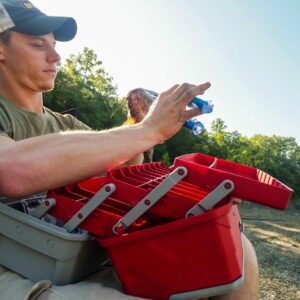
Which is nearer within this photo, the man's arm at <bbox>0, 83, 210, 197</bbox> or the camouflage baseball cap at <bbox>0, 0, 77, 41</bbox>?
the man's arm at <bbox>0, 83, 210, 197</bbox>

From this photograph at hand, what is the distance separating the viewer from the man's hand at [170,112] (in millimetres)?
1379

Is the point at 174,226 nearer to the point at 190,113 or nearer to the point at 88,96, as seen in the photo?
→ the point at 190,113

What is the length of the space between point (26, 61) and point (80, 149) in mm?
1093

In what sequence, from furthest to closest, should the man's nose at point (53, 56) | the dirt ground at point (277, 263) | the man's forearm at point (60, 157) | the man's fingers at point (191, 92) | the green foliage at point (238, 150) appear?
1. the green foliage at point (238, 150)
2. the dirt ground at point (277, 263)
3. the man's nose at point (53, 56)
4. the man's fingers at point (191, 92)
5. the man's forearm at point (60, 157)

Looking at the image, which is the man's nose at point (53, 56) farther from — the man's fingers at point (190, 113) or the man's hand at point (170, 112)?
the man's fingers at point (190, 113)

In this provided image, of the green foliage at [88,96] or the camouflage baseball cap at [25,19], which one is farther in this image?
the green foliage at [88,96]

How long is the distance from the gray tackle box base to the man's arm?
15cm

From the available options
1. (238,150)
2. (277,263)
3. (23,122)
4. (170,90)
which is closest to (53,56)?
(23,122)

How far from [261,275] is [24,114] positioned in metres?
5.50

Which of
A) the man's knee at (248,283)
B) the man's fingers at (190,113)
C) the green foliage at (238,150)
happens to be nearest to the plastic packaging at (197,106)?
the man's fingers at (190,113)

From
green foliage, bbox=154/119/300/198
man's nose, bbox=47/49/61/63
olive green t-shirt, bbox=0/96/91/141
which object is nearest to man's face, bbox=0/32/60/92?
man's nose, bbox=47/49/61/63

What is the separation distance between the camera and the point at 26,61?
2062 millimetres

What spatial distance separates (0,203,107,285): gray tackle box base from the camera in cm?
125

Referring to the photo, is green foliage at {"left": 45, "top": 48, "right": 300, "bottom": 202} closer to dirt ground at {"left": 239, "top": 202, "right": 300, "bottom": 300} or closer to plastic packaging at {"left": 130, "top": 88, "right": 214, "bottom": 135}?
dirt ground at {"left": 239, "top": 202, "right": 300, "bottom": 300}
